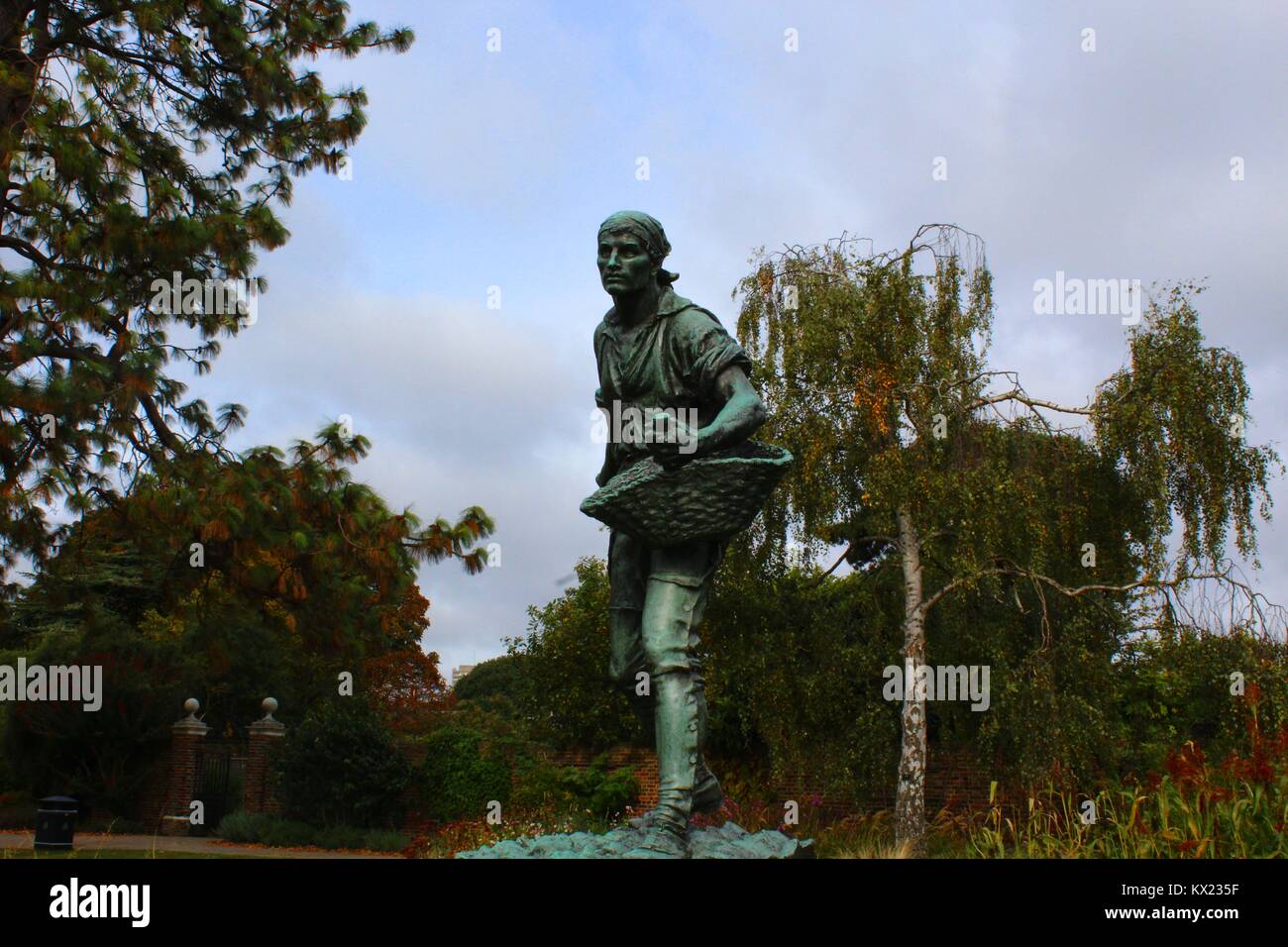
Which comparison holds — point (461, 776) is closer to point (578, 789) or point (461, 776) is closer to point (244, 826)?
point (578, 789)

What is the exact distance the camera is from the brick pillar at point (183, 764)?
20.7 m

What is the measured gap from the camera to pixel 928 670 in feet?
50.9

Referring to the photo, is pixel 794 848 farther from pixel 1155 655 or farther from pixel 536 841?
pixel 1155 655

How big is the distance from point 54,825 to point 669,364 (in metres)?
11.1

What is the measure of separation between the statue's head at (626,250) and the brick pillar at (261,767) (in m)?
17.2

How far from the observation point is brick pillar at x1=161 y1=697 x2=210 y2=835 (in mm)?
20719

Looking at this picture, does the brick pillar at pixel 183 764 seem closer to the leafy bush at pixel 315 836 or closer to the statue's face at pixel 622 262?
the leafy bush at pixel 315 836

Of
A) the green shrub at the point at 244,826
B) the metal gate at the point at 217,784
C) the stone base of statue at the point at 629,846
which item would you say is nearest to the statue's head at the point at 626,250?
the stone base of statue at the point at 629,846

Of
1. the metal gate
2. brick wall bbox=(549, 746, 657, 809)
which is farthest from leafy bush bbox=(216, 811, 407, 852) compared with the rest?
the metal gate

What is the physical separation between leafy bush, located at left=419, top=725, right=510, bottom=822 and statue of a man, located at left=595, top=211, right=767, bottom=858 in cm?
1394

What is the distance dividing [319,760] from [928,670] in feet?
30.6

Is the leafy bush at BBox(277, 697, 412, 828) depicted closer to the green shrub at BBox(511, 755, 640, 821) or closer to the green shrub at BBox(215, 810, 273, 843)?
the green shrub at BBox(215, 810, 273, 843)

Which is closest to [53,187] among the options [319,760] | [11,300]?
[11,300]
